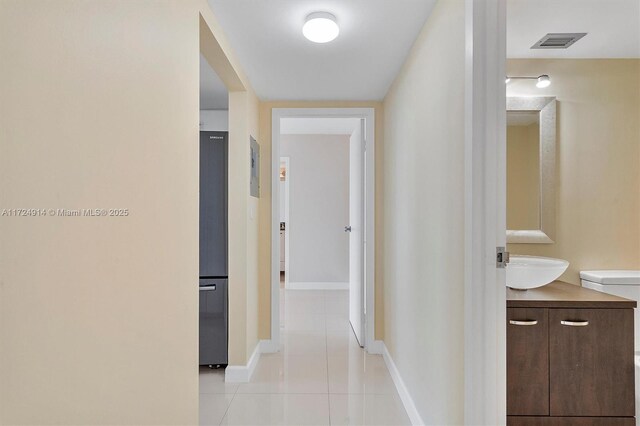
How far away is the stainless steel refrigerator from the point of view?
3178mm

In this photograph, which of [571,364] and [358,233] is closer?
[571,364]

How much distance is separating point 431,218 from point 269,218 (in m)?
1.92

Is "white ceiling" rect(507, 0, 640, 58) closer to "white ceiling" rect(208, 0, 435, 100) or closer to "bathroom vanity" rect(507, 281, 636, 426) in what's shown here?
"white ceiling" rect(208, 0, 435, 100)

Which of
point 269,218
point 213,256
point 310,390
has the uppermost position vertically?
point 269,218

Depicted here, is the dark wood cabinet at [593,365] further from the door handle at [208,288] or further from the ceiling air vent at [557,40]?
the door handle at [208,288]

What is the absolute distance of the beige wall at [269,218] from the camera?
3.61 m

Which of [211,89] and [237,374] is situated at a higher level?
[211,89]

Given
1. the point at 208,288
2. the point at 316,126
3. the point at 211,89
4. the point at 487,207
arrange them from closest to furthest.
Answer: the point at 487,207
the point at 208,288
the point at 211,89
the point at 316,126

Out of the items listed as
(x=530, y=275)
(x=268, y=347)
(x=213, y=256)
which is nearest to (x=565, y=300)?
(x=530, y=275)

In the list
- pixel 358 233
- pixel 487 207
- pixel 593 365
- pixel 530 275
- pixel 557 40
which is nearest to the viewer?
pixel 487 207

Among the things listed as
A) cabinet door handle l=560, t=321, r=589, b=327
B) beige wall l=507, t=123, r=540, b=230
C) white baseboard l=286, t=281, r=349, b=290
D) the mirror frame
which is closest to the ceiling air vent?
the mirror frame

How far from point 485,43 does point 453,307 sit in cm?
107

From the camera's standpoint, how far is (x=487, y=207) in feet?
4.82

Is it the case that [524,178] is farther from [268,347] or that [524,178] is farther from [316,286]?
[316,286]
